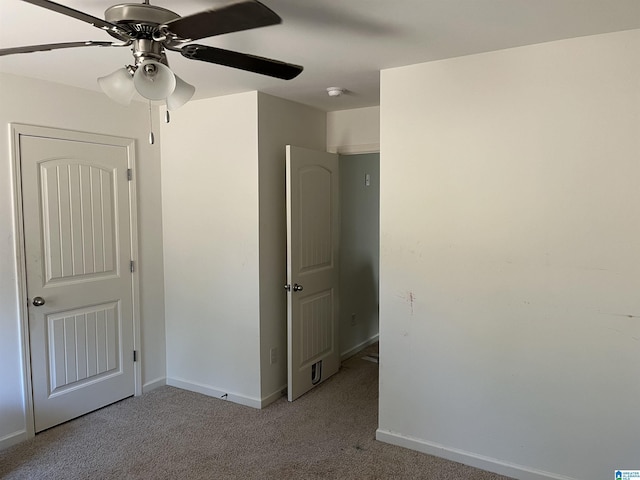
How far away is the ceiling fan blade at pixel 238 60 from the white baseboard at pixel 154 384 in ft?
9.50

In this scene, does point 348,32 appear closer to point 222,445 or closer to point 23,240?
point 23,240

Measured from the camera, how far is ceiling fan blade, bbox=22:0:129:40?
48.8 inches

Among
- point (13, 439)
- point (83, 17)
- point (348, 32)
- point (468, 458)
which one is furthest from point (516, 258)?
point (13, 439)

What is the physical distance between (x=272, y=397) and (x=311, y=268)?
1.03m

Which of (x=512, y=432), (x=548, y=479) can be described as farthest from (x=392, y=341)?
(x=548, y=479)

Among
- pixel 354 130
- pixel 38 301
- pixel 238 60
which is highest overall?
pixel 354 130

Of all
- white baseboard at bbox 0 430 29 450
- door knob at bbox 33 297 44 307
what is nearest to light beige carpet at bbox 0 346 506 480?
white baseboard at bbox 0 430 29 450

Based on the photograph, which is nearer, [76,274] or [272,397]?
[76,274]

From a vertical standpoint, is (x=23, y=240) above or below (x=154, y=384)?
above

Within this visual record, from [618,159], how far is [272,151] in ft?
7.17

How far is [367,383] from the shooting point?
3916 mm

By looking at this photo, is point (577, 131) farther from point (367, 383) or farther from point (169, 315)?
point (169, 315)

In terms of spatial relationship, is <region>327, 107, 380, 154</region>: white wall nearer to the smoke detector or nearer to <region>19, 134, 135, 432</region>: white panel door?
the smoke detector

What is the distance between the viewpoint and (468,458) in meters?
2.67
